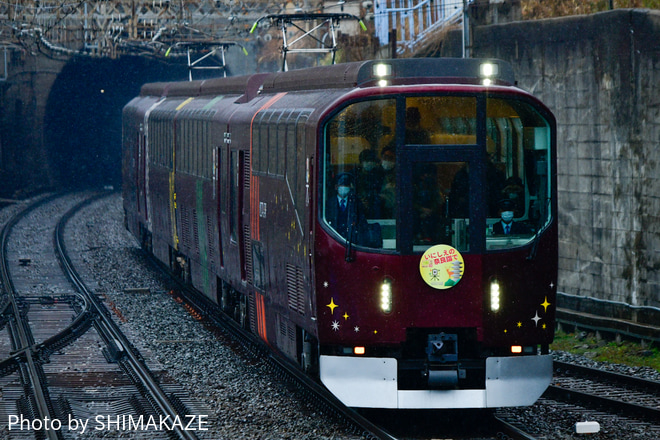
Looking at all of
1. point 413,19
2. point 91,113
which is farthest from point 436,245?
point 91,113

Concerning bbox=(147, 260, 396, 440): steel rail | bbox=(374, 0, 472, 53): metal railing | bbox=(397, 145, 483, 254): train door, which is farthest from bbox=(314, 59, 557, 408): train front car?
bbox=(374, 0, 472, 53): metal railing

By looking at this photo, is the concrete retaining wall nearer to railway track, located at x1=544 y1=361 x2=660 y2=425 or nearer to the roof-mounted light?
railway track, located at x1=544 y1=361 x2=660 y2=425

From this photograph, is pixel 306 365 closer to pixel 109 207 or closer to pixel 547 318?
pixel 547 318

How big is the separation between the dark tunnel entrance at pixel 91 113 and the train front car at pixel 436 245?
121 feet

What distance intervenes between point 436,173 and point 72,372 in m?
5.62

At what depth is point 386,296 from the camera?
902cm

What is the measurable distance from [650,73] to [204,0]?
1964cm

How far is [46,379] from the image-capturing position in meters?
12.1

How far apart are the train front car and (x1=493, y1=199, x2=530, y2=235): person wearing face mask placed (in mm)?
12

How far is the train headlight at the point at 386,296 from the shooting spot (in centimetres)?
899

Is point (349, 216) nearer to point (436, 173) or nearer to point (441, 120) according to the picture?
point (436, 173)

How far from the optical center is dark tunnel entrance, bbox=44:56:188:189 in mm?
46312

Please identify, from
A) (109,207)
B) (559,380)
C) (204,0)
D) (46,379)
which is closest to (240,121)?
(46,379)

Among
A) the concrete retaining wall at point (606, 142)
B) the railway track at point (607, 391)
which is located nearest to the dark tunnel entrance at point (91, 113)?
the concrete retaining wall at point (606, 142)
